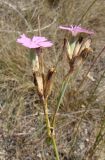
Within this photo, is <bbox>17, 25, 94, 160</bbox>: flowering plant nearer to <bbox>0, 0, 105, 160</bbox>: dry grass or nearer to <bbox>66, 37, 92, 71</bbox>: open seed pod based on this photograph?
<bbox>66, 37, 92, 71</bbox>: open seed pod

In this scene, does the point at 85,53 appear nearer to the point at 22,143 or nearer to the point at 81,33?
the point at 81,33

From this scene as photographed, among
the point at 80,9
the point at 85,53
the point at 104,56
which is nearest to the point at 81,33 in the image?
the point at 85,53

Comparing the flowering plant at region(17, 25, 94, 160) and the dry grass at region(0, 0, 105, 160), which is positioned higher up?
the dry grass at region(0, 0, 105, 160)

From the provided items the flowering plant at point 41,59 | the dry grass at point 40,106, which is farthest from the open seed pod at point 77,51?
the dry grass at point 40,106

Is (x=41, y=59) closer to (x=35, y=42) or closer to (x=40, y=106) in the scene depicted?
(x=35, y=42)

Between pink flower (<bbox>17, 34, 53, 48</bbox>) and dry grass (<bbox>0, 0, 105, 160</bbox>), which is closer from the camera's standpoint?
pink flower (<bbox>17, 34, 53, 48</bbox>)

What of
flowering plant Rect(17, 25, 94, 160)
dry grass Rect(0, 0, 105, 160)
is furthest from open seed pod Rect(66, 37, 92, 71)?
dry grass Rect(0, 0, 105, 160)

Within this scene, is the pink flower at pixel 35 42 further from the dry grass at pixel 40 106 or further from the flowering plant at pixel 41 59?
the dry grass at pixel 40 106

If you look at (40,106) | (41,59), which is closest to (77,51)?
(41,59)

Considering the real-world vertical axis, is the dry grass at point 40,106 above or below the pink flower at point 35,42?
above
